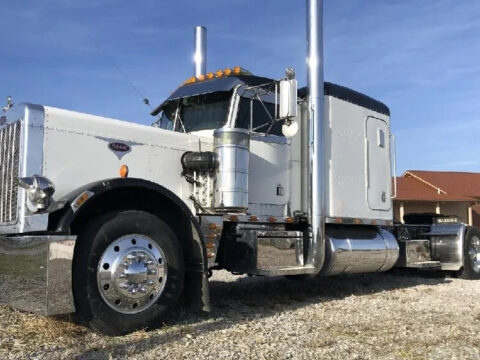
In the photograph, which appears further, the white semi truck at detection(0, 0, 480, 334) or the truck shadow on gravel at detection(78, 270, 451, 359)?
the truck shadow on gravel at detection(78, 270, 451, 359)

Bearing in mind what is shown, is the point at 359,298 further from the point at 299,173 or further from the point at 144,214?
the point at 144,214

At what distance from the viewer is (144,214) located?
5207mm

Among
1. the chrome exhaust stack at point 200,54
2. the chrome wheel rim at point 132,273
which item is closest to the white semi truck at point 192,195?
the chrome wheel rim at point 132,273

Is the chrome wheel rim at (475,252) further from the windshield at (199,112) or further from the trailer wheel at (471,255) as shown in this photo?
the windshield at (199,112)

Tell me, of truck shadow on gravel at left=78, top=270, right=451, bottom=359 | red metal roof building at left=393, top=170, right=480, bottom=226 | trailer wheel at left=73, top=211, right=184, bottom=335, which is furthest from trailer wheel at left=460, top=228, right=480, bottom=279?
red metal roof building at left=393, top=170, right=480, bottom=226

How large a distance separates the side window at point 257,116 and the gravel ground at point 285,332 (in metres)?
2.36

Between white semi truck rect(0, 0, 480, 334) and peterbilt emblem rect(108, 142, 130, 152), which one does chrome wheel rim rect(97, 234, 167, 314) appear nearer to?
white semi truck rect(0, 0, 480, 334)

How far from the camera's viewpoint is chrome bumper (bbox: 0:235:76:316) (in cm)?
443

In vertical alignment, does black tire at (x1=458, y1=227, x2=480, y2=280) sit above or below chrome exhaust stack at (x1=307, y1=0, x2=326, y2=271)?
below

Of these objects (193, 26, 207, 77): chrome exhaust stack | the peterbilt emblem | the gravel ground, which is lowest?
the gravel ground

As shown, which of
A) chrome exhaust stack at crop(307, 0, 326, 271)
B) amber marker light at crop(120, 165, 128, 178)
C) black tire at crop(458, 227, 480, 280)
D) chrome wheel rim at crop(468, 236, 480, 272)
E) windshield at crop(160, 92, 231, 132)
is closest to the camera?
amber marker light at crop(120, 165, 128, 178)

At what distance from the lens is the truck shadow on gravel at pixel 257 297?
4.99 metres

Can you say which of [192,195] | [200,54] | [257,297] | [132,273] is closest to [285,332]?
[132,273]

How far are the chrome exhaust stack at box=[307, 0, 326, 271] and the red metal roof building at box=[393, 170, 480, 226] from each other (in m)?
16.4
